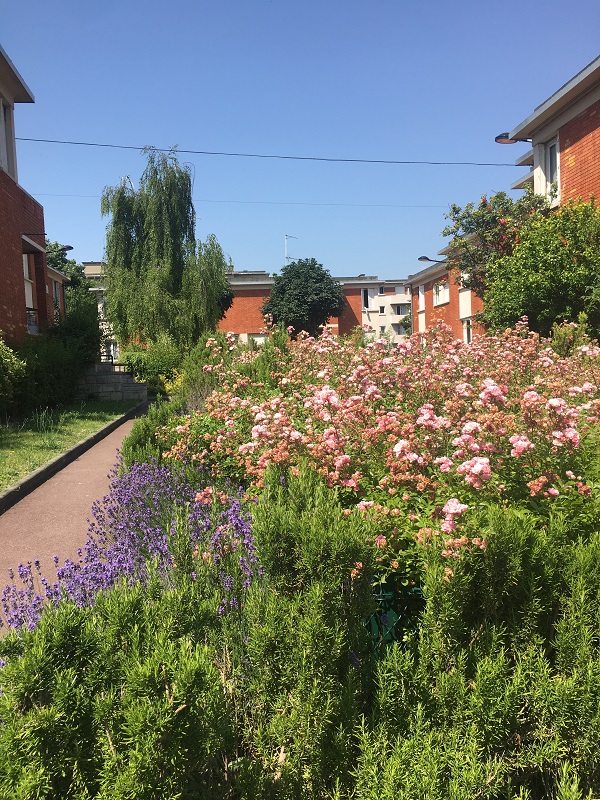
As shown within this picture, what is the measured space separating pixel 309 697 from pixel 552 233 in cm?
1432

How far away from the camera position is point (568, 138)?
52.8 feet

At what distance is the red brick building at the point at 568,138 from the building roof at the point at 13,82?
13720mm

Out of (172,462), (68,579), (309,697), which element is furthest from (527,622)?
(172,462)

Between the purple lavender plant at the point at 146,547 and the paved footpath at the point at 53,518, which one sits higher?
the purple lavender plant at the point at 146,547

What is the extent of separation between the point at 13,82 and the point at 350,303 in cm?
4348

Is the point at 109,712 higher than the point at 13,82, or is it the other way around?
the point at 13,82

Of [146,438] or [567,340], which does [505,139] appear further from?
[146,438]

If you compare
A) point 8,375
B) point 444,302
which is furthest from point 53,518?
point 444,302

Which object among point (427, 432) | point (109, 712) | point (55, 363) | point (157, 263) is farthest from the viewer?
point (157, 263)

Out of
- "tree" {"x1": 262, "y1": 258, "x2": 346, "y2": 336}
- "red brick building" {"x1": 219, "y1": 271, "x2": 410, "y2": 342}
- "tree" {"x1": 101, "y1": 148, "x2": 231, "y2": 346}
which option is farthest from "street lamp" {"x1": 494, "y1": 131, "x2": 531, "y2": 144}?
"red brick building" {"x1": 219, "y1": 271, "x2": 410, "y2": 342}

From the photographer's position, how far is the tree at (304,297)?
47469 millimetres

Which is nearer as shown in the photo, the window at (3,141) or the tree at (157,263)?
the window at (3,141)

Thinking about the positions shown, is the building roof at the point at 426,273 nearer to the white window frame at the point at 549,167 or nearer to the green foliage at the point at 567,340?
the white window frame at the point at 549,167

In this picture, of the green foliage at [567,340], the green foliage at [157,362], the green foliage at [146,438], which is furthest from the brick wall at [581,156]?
the green foliage at [157,362]
